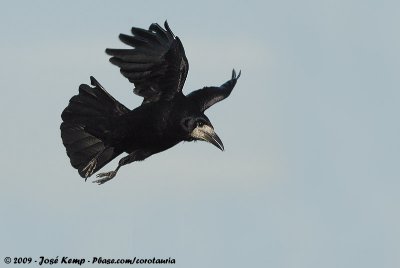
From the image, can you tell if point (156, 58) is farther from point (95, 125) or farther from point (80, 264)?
point (80, 264)

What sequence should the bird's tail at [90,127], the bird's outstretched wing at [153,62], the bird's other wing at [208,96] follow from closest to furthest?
the bird's outstretched wing at [153,62], the bird's tail at [90,127], the bird's other wing at [208,96]

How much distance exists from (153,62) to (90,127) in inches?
54.9

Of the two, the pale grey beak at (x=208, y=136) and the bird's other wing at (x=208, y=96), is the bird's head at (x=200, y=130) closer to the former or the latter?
the pale grey beak at (x=208, y=136)

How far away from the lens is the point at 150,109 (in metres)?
23.0

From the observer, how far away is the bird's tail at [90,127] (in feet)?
77.0

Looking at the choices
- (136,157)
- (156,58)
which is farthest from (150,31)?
(136,157)

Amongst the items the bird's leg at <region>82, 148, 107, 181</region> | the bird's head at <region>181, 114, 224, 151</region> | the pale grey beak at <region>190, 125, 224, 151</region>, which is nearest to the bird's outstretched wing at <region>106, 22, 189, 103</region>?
the bird's head at <region>181, 114, 224, 151</region>

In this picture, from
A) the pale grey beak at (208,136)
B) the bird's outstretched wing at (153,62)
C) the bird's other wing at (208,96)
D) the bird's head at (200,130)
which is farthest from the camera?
the bird's other wing at (208,96)

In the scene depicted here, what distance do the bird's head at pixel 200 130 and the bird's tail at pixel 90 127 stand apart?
3.77ft

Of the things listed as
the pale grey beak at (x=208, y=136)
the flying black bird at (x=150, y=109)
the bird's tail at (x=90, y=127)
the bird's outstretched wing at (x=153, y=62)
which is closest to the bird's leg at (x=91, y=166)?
the bird's tail at (x=90, y=127)

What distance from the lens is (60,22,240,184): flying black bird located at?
74.8ft

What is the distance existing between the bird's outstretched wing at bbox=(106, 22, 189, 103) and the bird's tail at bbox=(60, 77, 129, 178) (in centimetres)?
70

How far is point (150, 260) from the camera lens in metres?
23.8

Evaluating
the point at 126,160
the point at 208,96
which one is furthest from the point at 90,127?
the point at 208,96
